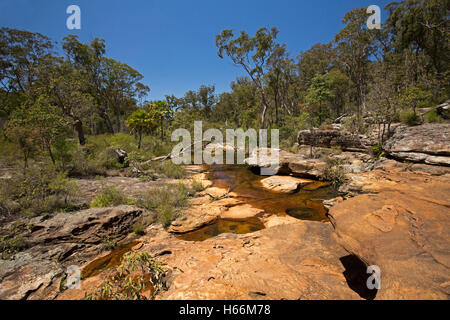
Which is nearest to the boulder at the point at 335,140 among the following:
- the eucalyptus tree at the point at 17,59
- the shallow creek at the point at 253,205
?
the shallow creek at the point at 253,205

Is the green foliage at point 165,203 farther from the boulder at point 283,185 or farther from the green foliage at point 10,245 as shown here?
the boulder at point 283,185

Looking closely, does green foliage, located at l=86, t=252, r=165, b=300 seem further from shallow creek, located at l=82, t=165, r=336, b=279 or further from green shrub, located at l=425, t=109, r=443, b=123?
green shrub, located at l=425, t=109, r=443, b=123

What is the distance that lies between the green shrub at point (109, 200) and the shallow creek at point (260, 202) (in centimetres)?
278

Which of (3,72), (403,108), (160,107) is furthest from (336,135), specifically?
(3,72)

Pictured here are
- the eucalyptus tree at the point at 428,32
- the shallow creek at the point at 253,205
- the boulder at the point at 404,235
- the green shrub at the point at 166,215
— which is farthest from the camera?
the eucalyptus tree at the point at 428,32

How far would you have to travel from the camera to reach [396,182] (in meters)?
4.96

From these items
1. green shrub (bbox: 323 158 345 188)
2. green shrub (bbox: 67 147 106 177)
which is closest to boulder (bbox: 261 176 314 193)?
green shrub (bbox: 323 158 345 188)

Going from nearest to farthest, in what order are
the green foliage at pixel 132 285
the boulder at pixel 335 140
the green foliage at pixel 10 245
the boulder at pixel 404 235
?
the boulder at pixel 404 235
the green foliage at pixel 132 285
the green foliage at pixel 10 245
the boulder at pixel 335 140

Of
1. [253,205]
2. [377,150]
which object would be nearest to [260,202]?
[253,205]

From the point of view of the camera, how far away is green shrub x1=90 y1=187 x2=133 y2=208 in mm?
5846

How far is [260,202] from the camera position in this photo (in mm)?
7273

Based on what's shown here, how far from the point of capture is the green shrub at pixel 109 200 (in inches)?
230

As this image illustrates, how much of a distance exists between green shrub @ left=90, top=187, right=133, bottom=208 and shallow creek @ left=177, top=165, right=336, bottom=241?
278 centimetres

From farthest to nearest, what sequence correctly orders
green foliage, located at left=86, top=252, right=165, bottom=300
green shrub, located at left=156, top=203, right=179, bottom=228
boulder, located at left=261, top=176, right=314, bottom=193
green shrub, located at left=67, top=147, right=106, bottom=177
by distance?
1. green shrub, located at left=67, top=147, right=106, bottom=177
2. boulder, located at left=261, top=176, right=314, bottom=193
3. green shrub, located at left=156, top=203, right=179, bottom=228
4. green foliage, located at left=86, top=252, right=165, bottom=300
